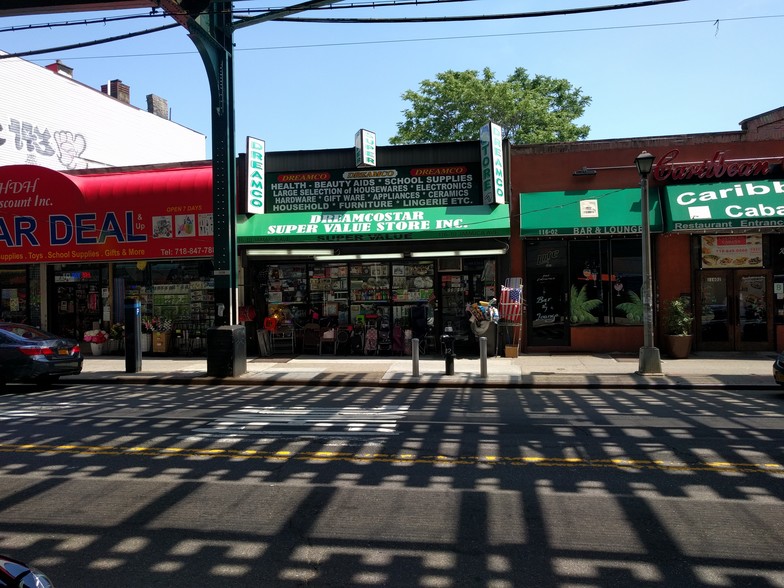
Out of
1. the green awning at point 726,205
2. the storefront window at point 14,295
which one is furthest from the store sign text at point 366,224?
the storefront window at point 14,295

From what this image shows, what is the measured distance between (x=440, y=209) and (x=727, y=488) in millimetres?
12413

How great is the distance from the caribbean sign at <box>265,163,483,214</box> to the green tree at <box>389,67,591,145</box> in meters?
19.6

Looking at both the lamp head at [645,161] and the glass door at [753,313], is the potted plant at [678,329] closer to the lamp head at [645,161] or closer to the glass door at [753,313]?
the glass door at [753,313]

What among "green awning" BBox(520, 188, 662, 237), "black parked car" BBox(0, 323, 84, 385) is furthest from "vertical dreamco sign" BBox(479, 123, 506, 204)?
"black parked car" BBox(0, 323, 84, 385)

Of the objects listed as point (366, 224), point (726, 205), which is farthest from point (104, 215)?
point (726, 205)

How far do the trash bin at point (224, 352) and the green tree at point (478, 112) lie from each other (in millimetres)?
25191

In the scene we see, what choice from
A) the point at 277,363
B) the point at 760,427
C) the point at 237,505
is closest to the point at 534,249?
the point at 277,363

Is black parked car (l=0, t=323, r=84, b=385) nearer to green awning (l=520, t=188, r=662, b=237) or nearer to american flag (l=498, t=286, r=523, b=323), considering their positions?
american flag (l=498, t=286, r=523, b=323)

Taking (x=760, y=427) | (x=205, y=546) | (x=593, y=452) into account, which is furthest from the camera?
(x=760, y=427)

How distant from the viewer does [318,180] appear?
18297 millimetres

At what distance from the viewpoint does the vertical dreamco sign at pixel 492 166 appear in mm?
16875

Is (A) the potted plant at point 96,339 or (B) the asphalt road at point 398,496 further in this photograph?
(A) the potted plant at point 96,339

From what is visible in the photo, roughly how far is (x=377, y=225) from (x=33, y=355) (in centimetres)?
874

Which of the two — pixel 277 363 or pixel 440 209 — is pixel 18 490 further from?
pixel 440 209
